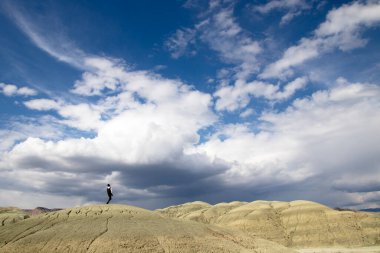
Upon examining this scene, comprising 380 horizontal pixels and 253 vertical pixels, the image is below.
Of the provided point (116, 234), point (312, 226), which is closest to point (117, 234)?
point (116, 234)

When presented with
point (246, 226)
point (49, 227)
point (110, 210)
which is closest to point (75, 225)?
point (49, 227)

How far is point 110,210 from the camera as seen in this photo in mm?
57719

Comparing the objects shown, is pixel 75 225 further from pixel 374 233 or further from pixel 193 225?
pixel 374 233

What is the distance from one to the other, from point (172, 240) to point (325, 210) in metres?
144

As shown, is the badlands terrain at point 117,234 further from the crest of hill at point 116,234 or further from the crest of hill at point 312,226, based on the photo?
the crest of hill at point 312,226

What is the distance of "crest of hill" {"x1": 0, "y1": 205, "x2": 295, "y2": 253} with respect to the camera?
140 ft

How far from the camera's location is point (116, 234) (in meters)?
46.2

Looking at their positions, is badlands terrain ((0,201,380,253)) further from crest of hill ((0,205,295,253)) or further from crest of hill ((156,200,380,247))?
crest of hill ((156,200,380,247))

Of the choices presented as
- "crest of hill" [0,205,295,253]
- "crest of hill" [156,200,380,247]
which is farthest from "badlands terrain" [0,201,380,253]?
"crest of hill" [156,200,380,247]

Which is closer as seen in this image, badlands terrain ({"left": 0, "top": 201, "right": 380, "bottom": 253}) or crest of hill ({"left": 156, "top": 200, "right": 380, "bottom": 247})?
badlands terrain ({"left": 0, "top": 201, "right": 380, "bottom": 253})

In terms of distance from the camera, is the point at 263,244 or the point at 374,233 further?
the point at 374,233

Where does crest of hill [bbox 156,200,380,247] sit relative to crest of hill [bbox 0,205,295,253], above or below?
above

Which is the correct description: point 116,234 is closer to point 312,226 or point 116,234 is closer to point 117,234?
point 117,234

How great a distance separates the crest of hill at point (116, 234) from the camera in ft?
140
